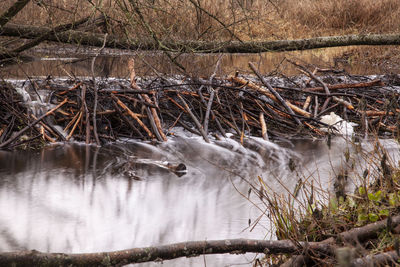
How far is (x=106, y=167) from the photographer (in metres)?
5.89

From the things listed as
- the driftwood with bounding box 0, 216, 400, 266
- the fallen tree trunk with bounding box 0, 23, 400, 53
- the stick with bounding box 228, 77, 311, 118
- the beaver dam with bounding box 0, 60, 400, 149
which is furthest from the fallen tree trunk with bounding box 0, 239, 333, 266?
the stick with bounding box 228, 77, 311, 118

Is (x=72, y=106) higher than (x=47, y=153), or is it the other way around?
(x=72, y=106)

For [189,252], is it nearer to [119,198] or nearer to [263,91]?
[119,198]

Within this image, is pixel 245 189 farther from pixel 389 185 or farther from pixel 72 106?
pixel 72 106

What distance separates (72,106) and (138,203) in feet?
8.94

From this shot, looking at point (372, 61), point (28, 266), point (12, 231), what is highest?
point (372, 61)

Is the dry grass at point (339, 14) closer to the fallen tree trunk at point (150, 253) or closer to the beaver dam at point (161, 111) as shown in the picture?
the beaver dam at point (161, 111)

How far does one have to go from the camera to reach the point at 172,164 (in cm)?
593

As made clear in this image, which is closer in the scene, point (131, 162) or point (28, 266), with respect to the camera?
point (28, 266)

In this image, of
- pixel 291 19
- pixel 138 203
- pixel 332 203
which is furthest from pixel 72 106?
pixel 291 19

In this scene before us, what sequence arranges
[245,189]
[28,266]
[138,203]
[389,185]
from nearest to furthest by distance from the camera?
[28,266] → [389,185] → [138,203] → [245,189]

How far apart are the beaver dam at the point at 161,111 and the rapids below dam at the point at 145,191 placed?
0.82 ft

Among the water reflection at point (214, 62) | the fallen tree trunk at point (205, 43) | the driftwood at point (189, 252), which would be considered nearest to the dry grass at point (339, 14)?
the water reflection at point (214, 62)

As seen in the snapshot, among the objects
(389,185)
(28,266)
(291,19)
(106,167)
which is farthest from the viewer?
(291,19)
